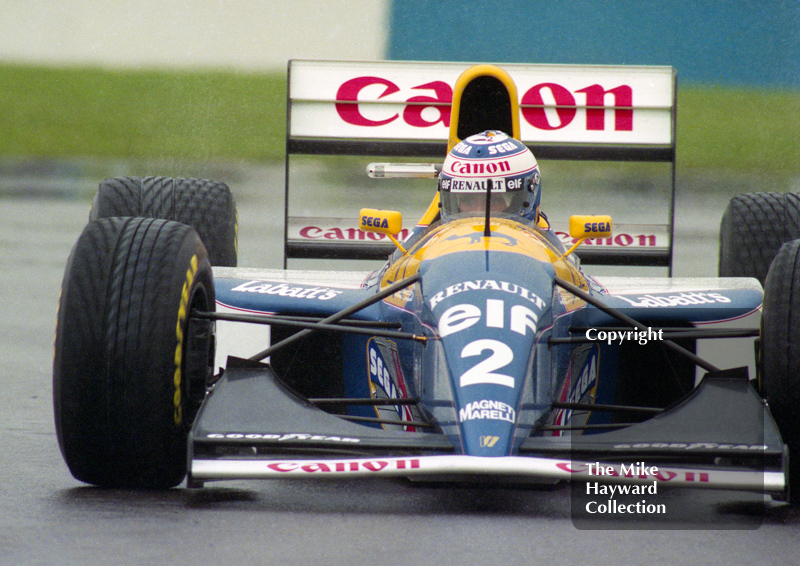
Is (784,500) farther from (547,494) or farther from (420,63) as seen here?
(420,63)

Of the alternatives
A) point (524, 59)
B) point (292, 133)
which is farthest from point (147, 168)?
point (292, 133)

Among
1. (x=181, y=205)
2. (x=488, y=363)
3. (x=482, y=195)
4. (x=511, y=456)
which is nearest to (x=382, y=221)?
(x=482, y=195)

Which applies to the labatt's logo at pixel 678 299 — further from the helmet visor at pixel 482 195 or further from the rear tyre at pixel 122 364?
the rear tyre at pixel 122 364

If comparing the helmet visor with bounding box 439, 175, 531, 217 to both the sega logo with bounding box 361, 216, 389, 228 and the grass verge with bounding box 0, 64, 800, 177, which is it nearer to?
the sega logo with bounding box 361, 216, 389, 228

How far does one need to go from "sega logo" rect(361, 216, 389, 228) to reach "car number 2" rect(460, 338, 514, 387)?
132 cm

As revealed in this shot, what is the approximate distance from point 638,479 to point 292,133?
3891 millimetres

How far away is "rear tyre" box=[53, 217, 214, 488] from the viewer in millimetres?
3705

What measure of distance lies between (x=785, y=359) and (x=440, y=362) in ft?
3.28

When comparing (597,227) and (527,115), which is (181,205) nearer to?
(527,115)

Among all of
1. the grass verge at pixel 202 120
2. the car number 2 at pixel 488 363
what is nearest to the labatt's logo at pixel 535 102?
the car number 2 at pixel 488 363

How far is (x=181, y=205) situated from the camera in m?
6.05

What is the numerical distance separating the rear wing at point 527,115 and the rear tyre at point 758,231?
0.67 m

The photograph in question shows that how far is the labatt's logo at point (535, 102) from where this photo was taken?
22.3ft

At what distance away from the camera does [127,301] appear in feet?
12.4
